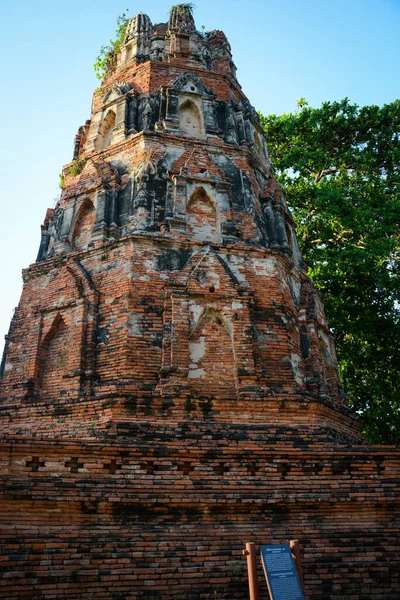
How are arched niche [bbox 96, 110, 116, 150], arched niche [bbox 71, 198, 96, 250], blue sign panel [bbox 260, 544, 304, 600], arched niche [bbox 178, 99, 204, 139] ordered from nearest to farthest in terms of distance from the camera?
1. blue sign panel [bbox 260, 544, 304, 600]
2. arched niche [bbox 71, 198, 96, 250]
3. arched niche [bbox 178, 99, 204, 139]
4. arched niche [bbox 96, 110, 116, 150]

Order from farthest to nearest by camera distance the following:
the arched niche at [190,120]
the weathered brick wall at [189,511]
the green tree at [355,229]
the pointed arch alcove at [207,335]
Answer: the green tree at [355,229], the arched niche at [190,120], the pointed arch alcove at [207,335], the weathered brick wall at [189,511]

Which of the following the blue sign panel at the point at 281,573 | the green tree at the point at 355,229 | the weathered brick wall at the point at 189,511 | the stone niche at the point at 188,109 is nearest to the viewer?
the blue sign panel at the point at 281,573

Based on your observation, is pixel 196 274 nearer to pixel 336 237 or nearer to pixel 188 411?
pixel 188 411

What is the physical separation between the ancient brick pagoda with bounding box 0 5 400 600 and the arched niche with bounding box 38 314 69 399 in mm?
38

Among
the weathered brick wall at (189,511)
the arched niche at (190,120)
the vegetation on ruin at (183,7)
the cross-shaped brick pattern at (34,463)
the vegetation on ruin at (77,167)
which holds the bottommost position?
the weathered brick wall at (189,511)

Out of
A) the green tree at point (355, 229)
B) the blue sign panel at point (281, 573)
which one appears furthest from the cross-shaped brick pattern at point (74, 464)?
the green tree at point (355, 229)

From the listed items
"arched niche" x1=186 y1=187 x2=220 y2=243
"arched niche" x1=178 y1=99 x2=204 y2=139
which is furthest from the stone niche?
"arched niche" x1=186 y1=187 x2=220 y2=243

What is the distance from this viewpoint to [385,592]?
635 cm

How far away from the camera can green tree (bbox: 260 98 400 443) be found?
15.5 meters

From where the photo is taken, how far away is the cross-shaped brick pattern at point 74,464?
23.0ft

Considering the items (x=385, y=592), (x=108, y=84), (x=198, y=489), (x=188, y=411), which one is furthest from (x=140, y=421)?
(x=108, y=84)

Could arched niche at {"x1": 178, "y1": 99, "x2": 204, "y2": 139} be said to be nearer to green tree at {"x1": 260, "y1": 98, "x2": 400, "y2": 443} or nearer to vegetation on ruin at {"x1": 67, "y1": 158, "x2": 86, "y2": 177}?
vegetation on ruin at {"x1": 67, "y1": 158, "x2": 86, "y2": 177}

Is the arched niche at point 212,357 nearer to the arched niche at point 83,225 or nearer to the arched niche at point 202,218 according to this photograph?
the arched niche at point 202,218

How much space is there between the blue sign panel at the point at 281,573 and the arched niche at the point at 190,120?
9.71 m
